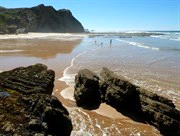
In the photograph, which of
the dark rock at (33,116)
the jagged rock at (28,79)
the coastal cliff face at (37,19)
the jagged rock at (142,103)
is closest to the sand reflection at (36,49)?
the jagged rock at (142,103)

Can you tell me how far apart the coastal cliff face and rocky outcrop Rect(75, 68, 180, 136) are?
9535 cm

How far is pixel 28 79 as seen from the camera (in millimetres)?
8555

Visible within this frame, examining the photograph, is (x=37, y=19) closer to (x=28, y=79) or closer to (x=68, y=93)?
(x=68, y=93)

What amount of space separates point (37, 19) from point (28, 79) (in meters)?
132

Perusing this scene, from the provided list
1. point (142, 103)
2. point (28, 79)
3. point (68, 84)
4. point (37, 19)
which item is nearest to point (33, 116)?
point (28, 79)

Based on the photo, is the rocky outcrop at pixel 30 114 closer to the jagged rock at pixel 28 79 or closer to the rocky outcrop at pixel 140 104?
the jagged rock at pixel 28 79

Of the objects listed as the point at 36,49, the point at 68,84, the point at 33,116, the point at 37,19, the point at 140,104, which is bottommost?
the point at 36,49

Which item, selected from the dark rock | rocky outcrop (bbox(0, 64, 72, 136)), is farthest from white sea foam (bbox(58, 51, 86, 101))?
the dark rock

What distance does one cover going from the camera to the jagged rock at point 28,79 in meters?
7.74

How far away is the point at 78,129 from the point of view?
9086mm

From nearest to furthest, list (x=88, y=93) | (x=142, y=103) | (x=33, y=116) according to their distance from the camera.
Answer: (x=33, y=116) → (x=142, y=103) → (x=88, y=93)

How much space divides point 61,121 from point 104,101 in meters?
5.82

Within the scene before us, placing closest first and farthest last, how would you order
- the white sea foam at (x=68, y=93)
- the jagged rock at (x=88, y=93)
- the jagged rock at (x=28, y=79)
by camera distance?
the jagged rock at (x=28, y=79)
the jagged rock at (x=88, y=93)
the white sea foam at (x=68, y=93)

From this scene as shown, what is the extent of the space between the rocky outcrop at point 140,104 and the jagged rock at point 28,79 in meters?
2.97
